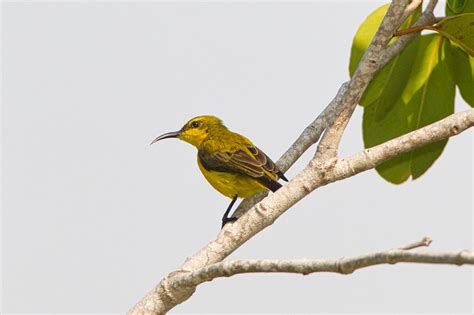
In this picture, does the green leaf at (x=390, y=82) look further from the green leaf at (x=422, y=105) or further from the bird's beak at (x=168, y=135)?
the bird's beak at (x=168, y=135)

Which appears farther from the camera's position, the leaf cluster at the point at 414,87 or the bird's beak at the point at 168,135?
the bird's beak at the point at 168,135

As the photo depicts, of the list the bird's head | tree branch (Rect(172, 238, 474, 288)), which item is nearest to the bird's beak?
the bird's head

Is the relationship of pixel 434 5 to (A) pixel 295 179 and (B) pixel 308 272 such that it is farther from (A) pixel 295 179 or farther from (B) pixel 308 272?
(B) pixel 308 272

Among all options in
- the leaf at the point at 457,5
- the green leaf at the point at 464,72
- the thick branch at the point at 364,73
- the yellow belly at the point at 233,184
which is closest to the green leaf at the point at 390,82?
the green leaf at the point at 464,72

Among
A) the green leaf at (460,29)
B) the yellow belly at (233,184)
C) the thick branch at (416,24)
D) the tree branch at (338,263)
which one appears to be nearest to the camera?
the tree branch at (338,263)

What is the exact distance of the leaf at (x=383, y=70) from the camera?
26.1 ft

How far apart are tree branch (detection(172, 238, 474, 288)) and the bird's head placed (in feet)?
16.2

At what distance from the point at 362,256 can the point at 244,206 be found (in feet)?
11.7

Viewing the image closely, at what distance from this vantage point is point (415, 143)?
223 inches

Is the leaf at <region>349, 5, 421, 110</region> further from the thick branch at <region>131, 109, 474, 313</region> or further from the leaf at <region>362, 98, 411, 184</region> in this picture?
the thick branch at <region>131, 109, 474, 313</region>

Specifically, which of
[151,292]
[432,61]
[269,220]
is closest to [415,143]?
[269,220]

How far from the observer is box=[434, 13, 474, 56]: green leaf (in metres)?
6.46

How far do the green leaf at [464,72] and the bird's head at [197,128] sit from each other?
10.4 ft

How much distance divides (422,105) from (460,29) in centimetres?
161
